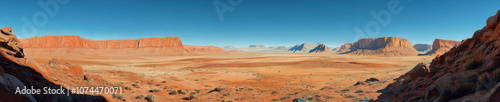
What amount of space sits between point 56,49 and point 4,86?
15189cm

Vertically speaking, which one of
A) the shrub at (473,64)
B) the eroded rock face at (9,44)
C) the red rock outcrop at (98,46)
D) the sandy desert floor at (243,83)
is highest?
the red rock outcrop at (98,46)

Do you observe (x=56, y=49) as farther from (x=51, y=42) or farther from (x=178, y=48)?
(x=178, y=48)

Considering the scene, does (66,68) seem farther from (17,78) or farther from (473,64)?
(473,64)

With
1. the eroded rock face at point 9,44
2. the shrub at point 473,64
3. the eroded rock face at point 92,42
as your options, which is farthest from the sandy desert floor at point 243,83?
the eroded rock face at point 92,42

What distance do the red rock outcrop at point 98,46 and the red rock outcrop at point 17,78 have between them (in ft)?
431

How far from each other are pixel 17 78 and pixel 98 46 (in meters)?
165

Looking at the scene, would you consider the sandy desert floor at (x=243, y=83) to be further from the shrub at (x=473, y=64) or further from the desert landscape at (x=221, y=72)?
the shrub at (x=473, y=64)

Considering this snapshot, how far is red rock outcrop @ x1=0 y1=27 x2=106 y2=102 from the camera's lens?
372cm

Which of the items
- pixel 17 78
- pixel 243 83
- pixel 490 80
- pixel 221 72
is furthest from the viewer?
pixel 221 72

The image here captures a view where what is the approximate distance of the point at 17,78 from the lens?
4.81m

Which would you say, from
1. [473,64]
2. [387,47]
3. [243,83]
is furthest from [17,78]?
[387,47]

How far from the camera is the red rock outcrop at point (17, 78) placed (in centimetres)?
372

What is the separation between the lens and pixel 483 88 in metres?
3.88

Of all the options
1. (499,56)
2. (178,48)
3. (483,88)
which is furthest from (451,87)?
(178,48)
